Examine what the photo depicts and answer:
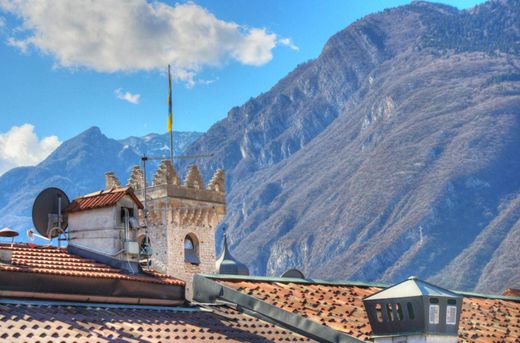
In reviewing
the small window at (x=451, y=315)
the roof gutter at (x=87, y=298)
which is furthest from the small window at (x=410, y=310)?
the roof gutter at (x=87, y=298)

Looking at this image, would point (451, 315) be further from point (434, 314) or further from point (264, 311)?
point (264, 311)

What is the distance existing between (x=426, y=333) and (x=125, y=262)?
633cm

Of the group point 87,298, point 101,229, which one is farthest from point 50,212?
point 87,298

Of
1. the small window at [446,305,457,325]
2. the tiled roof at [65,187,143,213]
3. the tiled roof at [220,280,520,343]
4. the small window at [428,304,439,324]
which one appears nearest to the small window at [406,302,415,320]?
the small window at [428,304,439,324]

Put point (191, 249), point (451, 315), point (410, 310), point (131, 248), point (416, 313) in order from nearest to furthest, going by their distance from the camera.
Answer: point (416, 313) < point (410, 310) < point (451, 315) < point (131, 248) < point (191, 249)

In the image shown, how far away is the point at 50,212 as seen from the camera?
1063 inches

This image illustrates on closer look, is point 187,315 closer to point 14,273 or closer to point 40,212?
point 14,273

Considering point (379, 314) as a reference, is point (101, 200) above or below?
above

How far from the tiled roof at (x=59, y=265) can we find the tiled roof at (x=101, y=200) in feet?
5.11

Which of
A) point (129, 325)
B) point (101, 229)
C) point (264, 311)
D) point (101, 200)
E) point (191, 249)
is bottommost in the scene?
point (129, 325)

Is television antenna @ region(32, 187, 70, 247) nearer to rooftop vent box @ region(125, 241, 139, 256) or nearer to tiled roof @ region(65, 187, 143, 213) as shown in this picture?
tiled roof @ region(65, 187, 143, 213)

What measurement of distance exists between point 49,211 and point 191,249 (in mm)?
44649

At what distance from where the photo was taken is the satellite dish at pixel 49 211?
87.6ft

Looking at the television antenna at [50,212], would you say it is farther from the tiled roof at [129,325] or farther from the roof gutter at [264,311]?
the tiled roof at [129,325]
